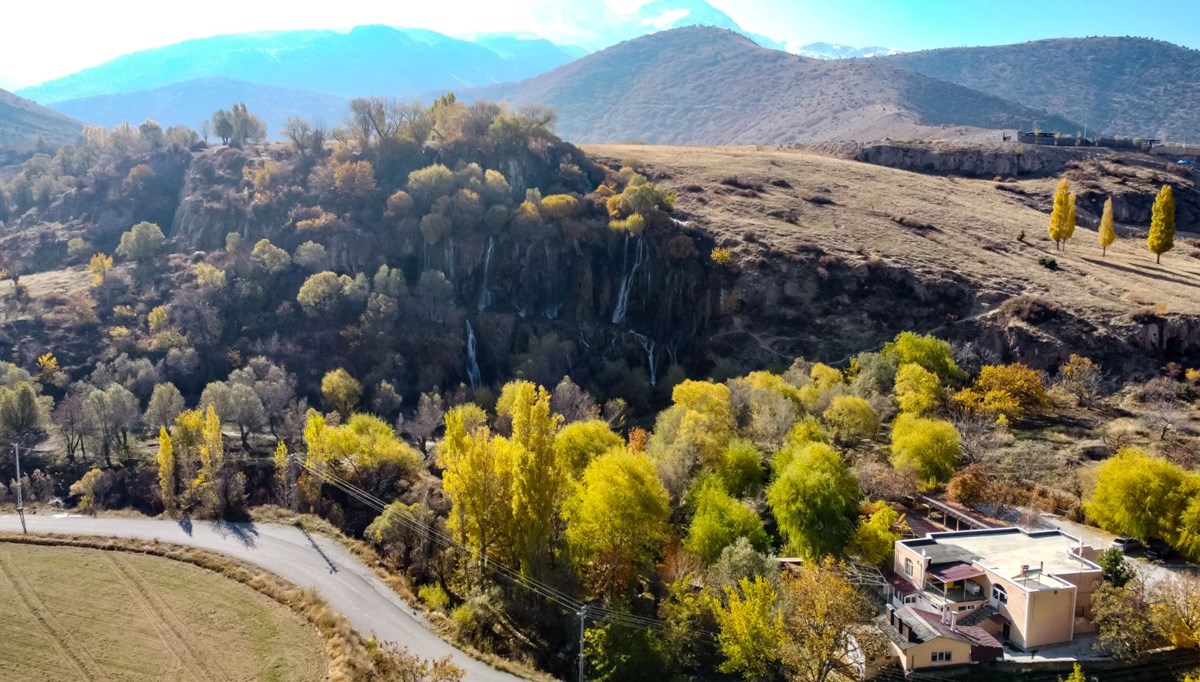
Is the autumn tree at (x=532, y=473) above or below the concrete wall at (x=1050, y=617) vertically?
above

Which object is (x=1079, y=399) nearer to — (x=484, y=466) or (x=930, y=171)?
(x=484, y=466)

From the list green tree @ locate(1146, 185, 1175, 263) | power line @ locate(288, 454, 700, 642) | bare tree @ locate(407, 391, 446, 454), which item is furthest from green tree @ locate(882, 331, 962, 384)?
bare tree @ locate(407, 391, 446, 454)

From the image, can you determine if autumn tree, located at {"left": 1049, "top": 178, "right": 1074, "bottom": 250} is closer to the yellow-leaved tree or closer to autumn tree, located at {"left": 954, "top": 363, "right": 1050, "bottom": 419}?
autumn tree, located at {"left": 954, "top": 363, "right": 1050, "bottom": 419}

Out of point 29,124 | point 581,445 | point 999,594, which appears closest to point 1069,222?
point 999,594

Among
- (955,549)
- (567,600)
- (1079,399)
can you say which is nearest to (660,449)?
(567,600)

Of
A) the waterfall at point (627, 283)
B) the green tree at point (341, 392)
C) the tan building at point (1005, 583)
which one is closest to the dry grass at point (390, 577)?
the tan building at point (1005, 583)

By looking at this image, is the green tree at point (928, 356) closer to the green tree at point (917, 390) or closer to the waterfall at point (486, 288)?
the green tree at point (917, 390)
